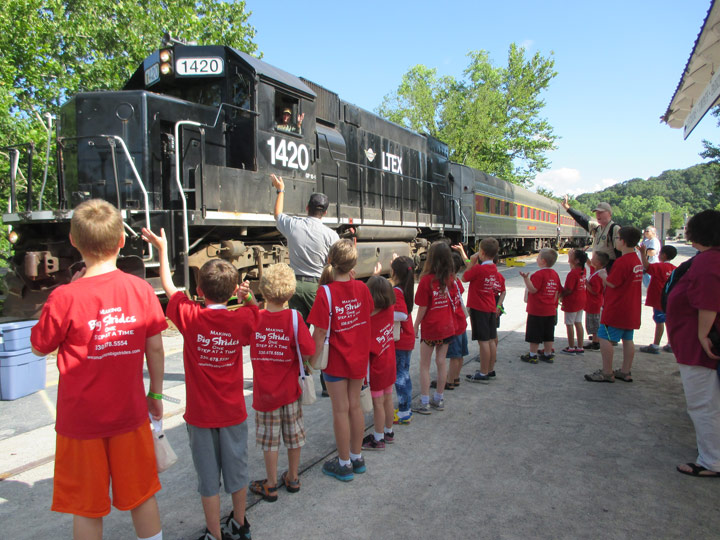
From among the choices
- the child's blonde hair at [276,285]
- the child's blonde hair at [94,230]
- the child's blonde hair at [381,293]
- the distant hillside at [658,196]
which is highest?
the distant hillside at [658,196]

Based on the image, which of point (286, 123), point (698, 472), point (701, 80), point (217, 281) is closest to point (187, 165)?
point (286, 123)

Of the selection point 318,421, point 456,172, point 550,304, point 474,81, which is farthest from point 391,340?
point 474,81

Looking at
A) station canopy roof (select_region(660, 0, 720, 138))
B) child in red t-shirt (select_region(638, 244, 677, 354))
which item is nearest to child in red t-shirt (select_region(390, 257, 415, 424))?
station canopy roof (select_region(660, 0, 720, 138))

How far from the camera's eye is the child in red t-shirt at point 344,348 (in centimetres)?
302

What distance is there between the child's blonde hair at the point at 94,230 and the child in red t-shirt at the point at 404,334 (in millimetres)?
2270

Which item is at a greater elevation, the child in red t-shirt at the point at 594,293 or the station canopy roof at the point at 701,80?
the station canopy roof at the point at 701,80

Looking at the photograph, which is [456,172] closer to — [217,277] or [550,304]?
[550,304]

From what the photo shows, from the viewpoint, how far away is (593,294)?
19.8ft

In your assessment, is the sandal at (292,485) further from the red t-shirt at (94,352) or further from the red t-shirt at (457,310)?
the red t-shirt at (457,310)

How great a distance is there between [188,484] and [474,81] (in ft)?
125

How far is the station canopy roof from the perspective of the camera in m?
3.75

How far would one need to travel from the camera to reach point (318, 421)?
13.1 feet

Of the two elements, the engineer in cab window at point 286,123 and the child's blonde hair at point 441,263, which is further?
the engineer in cab window at point 286,123

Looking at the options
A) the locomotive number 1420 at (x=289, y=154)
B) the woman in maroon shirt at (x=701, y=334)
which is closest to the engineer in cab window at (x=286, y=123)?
the locomotive number 1420 at (x=289, y=154)
